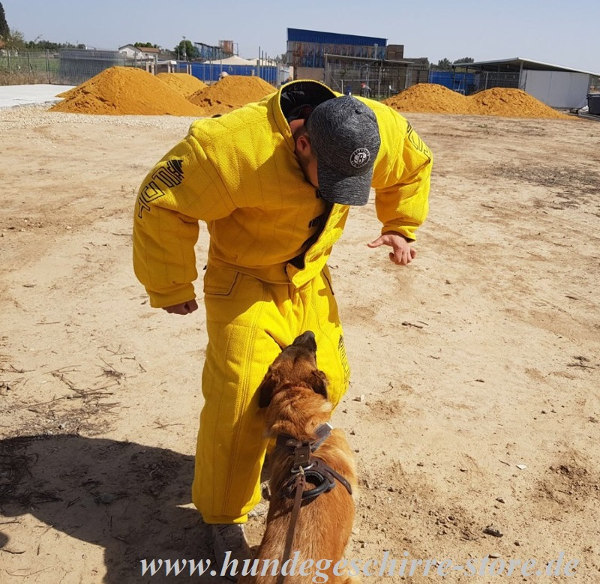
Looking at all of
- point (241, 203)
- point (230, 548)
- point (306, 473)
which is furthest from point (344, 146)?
point (230, 548)

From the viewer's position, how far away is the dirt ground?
3182mm

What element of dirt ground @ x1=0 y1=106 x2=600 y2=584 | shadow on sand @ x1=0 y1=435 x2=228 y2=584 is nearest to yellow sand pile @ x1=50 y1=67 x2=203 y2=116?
dirt ground @ x1=0 y1=106 x2=600 y2=584

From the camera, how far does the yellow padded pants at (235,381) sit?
2826 mm

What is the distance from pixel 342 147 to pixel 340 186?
182 millimetres

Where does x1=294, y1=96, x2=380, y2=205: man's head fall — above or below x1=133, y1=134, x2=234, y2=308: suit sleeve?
above

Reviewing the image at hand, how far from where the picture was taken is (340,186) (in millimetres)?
2479

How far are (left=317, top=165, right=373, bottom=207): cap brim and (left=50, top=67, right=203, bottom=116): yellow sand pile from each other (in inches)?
881

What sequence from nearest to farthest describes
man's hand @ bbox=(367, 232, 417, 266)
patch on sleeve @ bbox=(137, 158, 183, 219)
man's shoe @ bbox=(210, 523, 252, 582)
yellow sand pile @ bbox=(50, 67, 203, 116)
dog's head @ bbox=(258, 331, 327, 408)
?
patch on sleeve @ bbox=(137, 158, 183, 219) < dog's head @ bbox=(258, 331, 327, 408) < man's shoe @ bbox=(210, 523, 252, 582) < man's hand @ bbox=(367, 232, 417, 266) < yellow sand pile @ bbox=(50, 67, 203, 116)

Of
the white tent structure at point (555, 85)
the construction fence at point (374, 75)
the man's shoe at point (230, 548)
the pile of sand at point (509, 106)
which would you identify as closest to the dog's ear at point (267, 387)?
the man's shoe at point (230, 548)

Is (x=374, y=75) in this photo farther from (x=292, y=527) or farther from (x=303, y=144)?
(x=292, y=527)

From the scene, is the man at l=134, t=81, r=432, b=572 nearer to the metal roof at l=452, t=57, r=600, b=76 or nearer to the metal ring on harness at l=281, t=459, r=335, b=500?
the metal ring on harness at l=281, t=459, r=335, b=500

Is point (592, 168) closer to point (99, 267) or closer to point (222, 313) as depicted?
point (99, 267)

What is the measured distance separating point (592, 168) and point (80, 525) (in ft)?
49.5

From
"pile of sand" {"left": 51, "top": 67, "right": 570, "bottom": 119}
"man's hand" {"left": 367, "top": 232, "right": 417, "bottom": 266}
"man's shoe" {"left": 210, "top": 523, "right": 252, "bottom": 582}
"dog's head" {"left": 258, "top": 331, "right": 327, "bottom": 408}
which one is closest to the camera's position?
"dog's head" {"left": 258, "top": 331, "right": 327, "bottom": 408}
